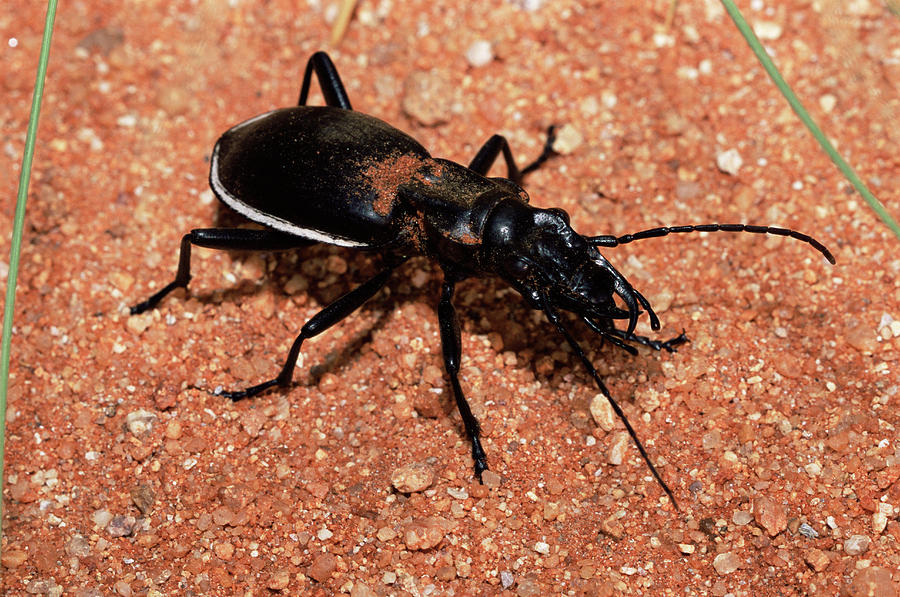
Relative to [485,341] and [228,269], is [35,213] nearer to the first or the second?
[228,269]

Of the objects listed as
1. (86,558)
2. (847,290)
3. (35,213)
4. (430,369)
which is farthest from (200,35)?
(847,290)

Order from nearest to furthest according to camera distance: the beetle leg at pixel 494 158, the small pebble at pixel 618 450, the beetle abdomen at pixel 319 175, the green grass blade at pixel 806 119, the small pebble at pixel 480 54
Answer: the green grass blade at pixel 806 119, the small pebble at pixel 618 450, the beetle abdomen at pixel 319 175, the beetle leg at pixel 494 158, the small pebble at pixel 480 54

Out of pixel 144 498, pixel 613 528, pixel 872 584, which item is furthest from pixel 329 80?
pixel 872 584

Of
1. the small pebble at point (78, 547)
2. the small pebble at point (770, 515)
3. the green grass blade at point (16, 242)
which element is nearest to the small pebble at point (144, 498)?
the small pebble at point (78, 547)

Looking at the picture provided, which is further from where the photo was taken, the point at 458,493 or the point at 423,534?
the point at 458,493

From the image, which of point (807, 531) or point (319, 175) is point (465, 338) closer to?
point (319, 175)

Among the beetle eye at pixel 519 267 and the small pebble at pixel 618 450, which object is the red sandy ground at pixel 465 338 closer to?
the small pebble at pixel 618 450
